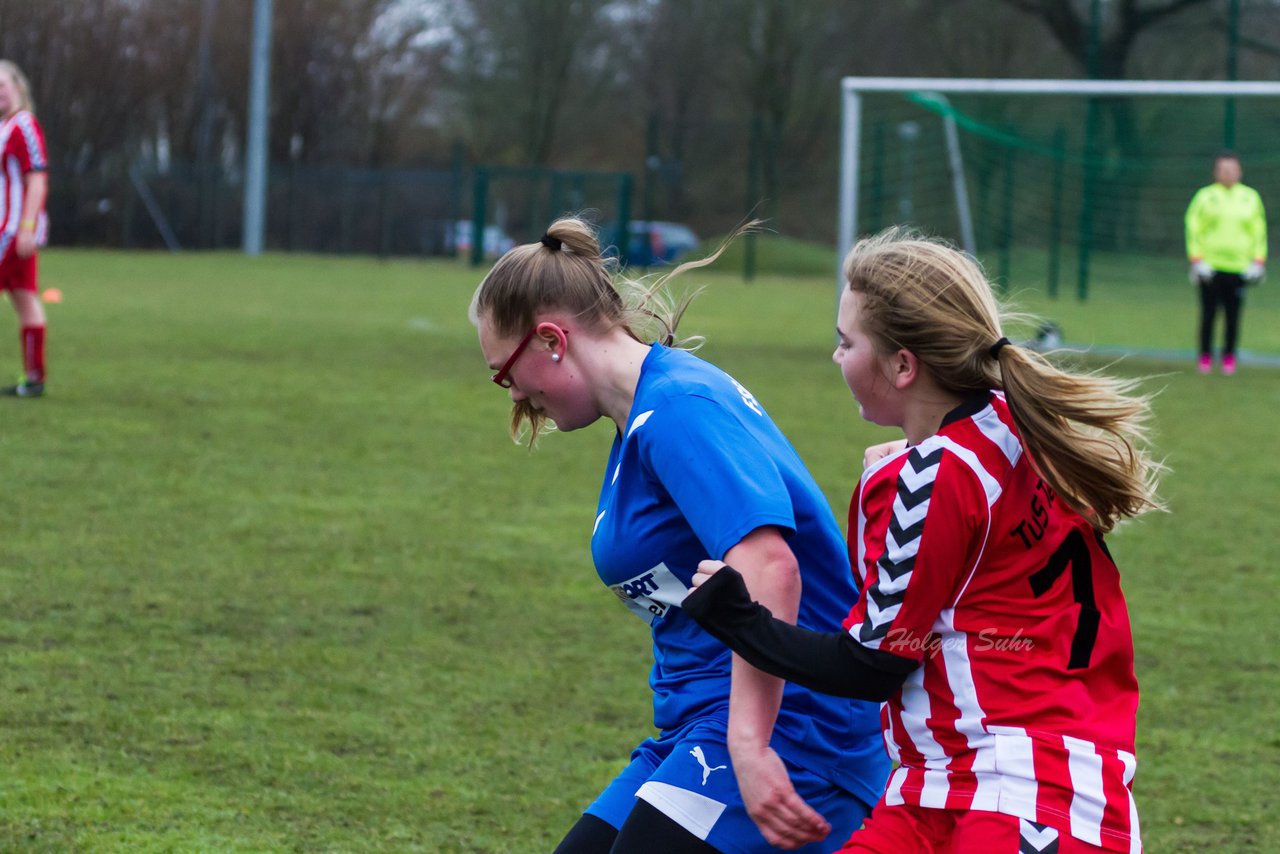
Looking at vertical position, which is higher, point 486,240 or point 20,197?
point 486,240

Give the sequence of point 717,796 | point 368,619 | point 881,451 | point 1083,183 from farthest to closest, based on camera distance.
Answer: point 1083,183, point 368,619, point 881,451, point 717,796

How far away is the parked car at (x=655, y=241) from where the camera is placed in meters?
34.5

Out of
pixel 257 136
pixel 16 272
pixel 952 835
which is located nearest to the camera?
pixel 952 835

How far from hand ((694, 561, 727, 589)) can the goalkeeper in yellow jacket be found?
1337cm

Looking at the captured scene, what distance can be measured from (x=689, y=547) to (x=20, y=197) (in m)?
8.57

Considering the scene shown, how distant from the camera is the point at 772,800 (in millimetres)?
2244

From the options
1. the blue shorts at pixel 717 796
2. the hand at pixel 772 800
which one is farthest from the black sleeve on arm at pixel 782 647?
the blue shorts at pixel 717 796

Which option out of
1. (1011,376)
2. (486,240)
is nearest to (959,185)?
(486,240)

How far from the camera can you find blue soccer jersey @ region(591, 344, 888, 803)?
2289 mm

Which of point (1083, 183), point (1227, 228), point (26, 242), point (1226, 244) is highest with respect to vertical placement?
point (1083, 183)

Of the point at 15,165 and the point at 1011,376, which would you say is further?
the point at 15,165

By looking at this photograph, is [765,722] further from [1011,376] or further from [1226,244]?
[1226,244]

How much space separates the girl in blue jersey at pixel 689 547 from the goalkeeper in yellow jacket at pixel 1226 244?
12930 millimetres

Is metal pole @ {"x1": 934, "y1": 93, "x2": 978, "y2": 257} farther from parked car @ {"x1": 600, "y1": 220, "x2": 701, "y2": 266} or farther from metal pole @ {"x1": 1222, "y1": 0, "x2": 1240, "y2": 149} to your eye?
parked car @ {"x1": 600, "y1": 220, "x2": 701, "y2": 266}
